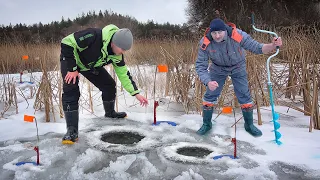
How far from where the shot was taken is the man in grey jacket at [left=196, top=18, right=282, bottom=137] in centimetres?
304

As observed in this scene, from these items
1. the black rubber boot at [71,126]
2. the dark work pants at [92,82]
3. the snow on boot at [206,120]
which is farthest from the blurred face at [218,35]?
the black rubber boot at [71,126]

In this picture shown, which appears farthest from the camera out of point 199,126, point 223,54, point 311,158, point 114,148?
point 199,126

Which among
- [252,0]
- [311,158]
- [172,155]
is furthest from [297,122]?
[252,0]

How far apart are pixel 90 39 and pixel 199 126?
1.61 meters

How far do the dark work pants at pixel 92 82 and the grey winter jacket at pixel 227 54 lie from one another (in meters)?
1.18

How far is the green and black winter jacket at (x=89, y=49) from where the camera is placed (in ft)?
9.76

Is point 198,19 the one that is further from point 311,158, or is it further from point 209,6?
point 311,158

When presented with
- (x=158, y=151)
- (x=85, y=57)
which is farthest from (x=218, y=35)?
(x=85, y=57)

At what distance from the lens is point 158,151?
2.85m

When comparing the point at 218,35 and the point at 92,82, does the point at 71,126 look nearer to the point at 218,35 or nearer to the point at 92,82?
the point at 92,82

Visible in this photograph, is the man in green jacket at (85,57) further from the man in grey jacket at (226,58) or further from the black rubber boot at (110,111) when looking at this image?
the man in grey jacket at (226,58)

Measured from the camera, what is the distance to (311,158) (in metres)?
2.62

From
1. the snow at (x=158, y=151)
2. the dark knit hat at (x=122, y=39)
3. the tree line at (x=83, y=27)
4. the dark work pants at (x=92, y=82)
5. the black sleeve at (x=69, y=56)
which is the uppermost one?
the tree line at (x=83, y=27)

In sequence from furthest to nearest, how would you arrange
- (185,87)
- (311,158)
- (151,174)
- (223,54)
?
(185,87), (223,54), (311,158), (151,174)
